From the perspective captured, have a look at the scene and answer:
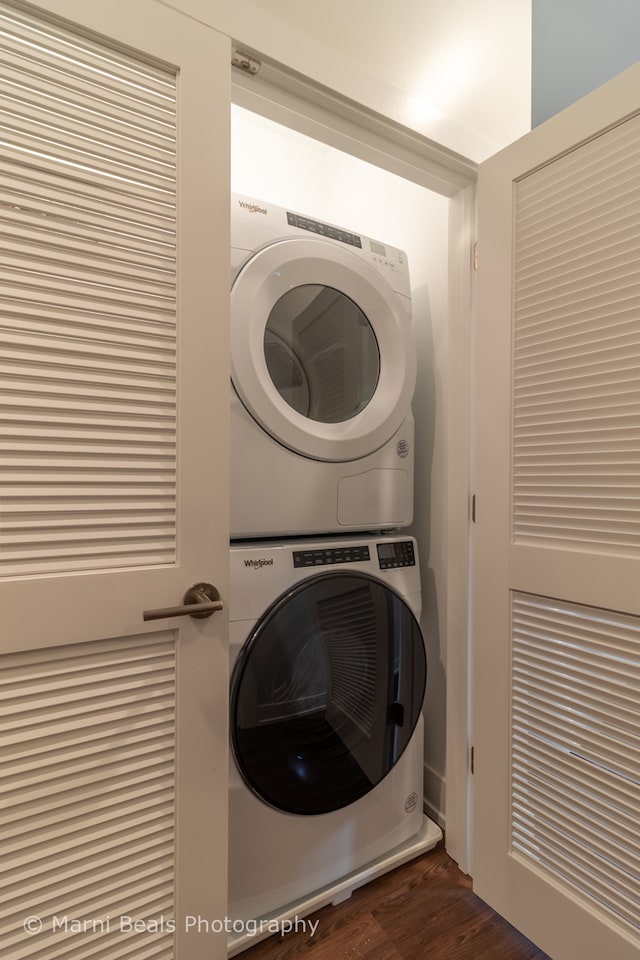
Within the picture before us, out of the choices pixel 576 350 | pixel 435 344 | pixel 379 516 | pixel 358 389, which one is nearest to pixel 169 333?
pixel 358 389

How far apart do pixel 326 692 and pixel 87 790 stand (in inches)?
21.6

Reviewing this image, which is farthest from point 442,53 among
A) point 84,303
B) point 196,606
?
point 196,606

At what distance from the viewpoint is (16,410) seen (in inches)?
28.2

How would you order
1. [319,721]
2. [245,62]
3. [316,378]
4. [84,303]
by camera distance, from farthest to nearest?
1. [316,378]
2. [319,721]
3. [245,62]
4. [84,303]

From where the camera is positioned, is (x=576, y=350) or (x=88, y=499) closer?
(x=88, y=499)

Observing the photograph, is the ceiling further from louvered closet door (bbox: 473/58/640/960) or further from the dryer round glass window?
the dryer round glass window

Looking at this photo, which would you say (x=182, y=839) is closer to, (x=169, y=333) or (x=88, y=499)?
(x=88, y=499)

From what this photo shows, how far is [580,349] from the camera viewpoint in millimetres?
979

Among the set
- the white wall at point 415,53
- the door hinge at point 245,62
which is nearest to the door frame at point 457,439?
the white wall at point 415,53

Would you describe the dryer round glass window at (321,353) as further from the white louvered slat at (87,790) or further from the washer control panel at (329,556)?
the white louvered slat at (87,790)

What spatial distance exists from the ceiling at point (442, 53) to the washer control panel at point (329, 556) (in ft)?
3.52

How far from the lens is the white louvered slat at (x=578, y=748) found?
35.4 inches

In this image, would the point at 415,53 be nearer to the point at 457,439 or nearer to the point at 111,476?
the point at 457,439

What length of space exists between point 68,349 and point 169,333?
172 mm
